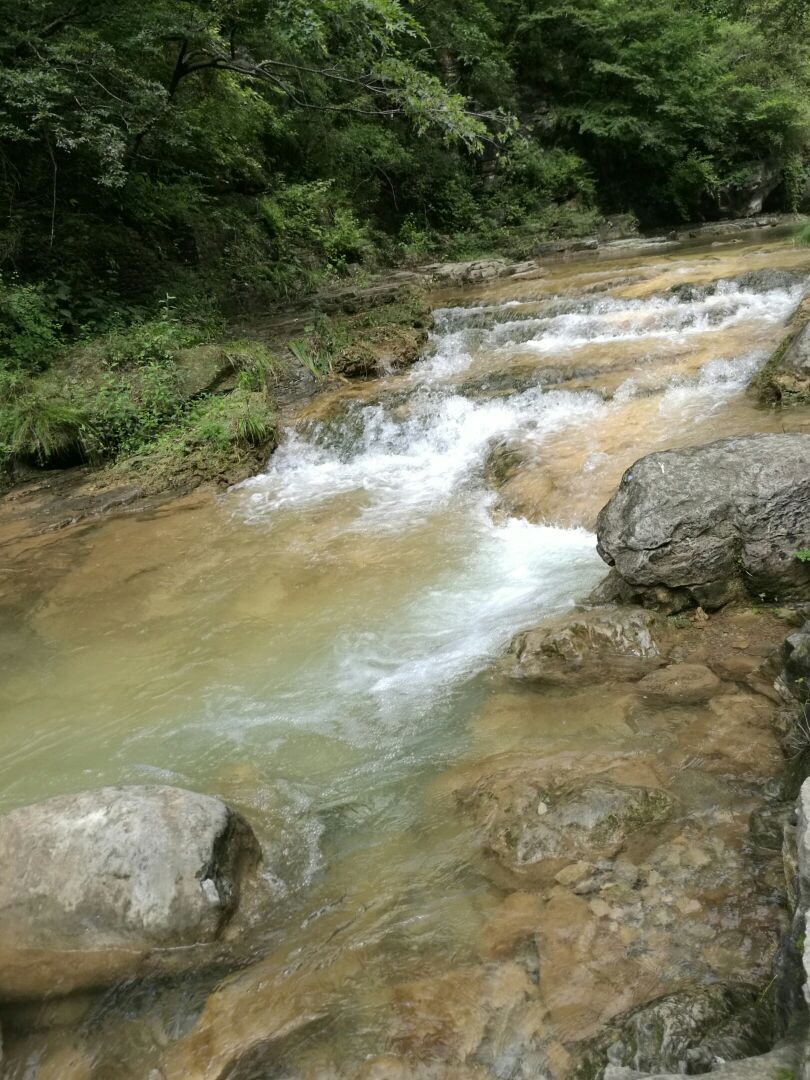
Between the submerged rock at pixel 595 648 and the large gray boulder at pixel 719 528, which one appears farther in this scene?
the large gray boulder at pixel 719 528

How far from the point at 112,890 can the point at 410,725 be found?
5.48 ft

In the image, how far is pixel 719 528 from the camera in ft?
12.7

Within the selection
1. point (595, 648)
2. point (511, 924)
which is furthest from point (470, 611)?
point (511, 924)

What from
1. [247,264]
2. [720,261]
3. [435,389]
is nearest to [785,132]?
[720,261]

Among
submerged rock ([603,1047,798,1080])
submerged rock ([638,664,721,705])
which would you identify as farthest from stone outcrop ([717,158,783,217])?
submerged rock ([603,1047,798,1080])

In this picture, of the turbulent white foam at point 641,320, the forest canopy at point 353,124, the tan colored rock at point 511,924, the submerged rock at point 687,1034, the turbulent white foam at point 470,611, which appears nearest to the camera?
the submerged rock at point 687,1034

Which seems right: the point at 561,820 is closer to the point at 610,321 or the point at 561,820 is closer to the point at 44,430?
the point at 44,430

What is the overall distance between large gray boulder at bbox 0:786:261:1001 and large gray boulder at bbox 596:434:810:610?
268 cm

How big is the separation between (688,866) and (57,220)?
1231 cm

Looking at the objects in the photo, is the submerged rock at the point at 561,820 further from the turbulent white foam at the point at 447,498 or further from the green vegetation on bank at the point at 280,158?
the green vegetation on bank at the point at 280,158

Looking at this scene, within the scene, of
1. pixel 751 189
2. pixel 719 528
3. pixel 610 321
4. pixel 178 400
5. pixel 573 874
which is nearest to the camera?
pixel 573 874

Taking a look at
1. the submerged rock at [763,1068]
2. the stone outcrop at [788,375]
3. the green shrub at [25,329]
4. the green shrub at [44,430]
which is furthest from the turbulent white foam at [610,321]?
the submerged rock at [763,1068]

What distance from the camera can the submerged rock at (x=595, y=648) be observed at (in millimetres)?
3648

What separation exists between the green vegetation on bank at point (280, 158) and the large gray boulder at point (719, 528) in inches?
219
